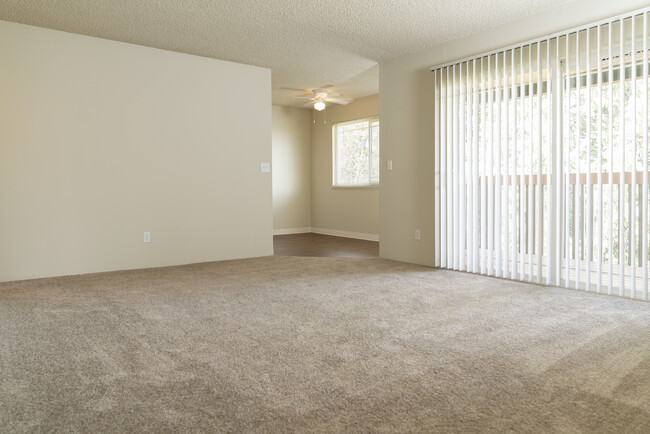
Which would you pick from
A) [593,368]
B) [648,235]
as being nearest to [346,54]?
[648,235]

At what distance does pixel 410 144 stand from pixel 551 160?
1.73m

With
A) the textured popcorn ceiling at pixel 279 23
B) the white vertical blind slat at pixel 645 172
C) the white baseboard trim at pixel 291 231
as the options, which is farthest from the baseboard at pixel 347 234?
the white vertical blind slat at pixel 645 172

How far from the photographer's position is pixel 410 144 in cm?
542

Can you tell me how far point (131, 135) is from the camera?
5.05m

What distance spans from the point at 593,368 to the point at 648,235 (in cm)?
189

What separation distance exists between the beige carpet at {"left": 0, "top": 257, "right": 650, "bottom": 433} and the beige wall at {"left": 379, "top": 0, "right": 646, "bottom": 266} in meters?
1.49

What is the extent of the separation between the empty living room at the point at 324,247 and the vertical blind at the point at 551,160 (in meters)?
0.02

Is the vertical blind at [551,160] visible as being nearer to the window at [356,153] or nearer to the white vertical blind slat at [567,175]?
the white vertical blind slat at [567,175]

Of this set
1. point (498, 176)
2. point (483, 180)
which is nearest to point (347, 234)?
point (483, 180)

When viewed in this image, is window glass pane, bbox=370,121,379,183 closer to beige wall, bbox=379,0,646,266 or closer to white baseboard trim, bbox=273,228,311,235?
white baseboard trim, bbox=273,228,311,235

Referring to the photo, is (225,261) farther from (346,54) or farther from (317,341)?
(317,341)

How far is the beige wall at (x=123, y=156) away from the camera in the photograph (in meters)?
4.42

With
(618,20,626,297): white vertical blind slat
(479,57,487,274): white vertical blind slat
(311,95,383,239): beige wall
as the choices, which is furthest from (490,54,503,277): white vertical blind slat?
(311,95,383,239): beige wall

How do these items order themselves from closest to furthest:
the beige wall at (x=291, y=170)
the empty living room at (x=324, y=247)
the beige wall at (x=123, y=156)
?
the empty living room at (x=324, y=247) → the beige wall at (x=123, y=156) → the beige wall at (x=291, y=170)
